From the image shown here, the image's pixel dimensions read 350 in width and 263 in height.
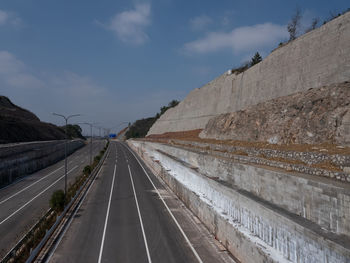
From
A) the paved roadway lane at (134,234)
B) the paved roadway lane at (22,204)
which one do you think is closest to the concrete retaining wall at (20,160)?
the paved roadway lane at (22,204)

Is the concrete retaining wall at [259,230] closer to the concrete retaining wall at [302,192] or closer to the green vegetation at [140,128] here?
the concrete retaining wall at [302,192]

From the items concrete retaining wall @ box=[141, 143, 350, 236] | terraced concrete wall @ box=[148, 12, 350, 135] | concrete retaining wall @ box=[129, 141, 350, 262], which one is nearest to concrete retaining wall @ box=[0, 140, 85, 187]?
concrete retaining wall @ box=[129, 141, 350, 262]

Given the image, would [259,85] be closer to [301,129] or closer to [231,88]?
[231,88]

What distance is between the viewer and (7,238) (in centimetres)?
1356

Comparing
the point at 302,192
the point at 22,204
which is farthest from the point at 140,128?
the point at 302,192

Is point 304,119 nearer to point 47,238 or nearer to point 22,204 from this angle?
point 47,238

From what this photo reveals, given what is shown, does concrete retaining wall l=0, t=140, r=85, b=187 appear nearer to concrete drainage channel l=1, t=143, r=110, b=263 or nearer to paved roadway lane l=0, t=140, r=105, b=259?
paved roadway lane l=0, t=140, r=105, b=259

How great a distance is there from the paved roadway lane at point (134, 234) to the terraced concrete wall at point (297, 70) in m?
14.4

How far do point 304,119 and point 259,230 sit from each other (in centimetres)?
1091

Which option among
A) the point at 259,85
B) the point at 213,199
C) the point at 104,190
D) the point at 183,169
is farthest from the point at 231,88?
the point at 213,199

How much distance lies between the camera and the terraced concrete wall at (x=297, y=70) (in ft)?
59.9

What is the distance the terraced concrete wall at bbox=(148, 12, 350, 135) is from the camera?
18250mm

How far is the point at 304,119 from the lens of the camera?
17.9 meters

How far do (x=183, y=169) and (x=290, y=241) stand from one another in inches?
599
